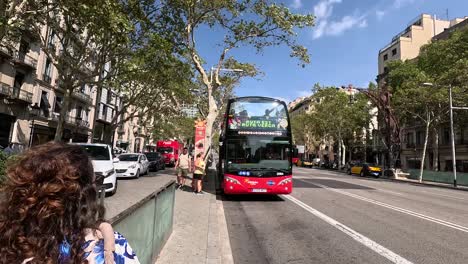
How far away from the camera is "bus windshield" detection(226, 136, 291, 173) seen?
13.6 metres

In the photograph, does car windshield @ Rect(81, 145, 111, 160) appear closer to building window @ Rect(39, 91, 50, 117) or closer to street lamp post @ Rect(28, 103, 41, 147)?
street lamp post @ Rect(28, 103, 41, 147)

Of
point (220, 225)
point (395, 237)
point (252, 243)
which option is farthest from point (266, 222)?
point (395, 237)

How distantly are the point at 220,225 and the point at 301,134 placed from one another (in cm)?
7171

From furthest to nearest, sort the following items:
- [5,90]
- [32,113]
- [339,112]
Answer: [339,112] → [32,113] → [5,90]

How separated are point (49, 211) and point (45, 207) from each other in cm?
2

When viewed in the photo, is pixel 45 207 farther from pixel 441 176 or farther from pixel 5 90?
pixel 441 176

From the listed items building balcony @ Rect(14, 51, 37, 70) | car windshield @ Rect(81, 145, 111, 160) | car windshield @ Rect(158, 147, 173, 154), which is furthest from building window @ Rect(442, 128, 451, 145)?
building balcony @ Rect(14, 51, 37, 70)

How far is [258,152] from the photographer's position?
1367cm

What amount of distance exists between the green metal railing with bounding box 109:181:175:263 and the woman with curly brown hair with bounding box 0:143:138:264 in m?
1.13

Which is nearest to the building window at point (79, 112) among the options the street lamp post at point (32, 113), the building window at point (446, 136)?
the street lamp post at point (32, 113)

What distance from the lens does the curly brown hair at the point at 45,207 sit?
145cm

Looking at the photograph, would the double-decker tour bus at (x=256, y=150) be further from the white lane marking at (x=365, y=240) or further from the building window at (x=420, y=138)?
the building window at (x=420, y=138)

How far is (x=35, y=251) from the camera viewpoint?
1449mm

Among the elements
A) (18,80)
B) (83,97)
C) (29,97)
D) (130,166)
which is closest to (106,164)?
(130,166)
